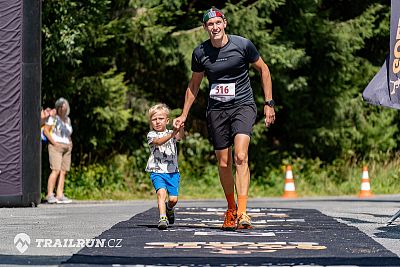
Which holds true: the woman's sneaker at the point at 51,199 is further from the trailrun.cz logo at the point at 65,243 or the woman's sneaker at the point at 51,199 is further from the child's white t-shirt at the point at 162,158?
the trailrun.cz logo at the point at 65,243

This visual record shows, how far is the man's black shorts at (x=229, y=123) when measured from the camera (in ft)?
35.8

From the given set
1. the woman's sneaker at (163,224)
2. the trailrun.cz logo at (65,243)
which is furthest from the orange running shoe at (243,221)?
the trailrun.cz logo at (65,243)

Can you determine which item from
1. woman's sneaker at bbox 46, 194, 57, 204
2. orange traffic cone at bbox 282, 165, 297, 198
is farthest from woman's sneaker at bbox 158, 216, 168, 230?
orange traffic cone at bbox 282, 165, 297, 198

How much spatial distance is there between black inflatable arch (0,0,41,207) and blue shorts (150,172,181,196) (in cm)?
508

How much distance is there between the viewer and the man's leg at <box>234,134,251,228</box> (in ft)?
35.2

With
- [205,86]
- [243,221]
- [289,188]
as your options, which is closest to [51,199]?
[289,188]

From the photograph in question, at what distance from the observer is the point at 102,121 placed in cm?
2181

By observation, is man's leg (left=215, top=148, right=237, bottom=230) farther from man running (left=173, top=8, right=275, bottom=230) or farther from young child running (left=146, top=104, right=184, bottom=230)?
young child running (left=146, top=104, right=184, bottom=230)

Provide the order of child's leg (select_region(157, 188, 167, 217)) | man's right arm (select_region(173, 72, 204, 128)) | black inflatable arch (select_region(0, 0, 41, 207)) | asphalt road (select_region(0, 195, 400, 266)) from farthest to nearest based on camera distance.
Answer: black inflatable arch (select_region(0, 0, 41, 207)), man's right arm (select_region(173, 72, 204, 128)), child's leg (select_region(157, 188, 167, 217)), asphalt road (select_region(0, 195, 400, 266))

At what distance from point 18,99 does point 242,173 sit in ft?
20.0

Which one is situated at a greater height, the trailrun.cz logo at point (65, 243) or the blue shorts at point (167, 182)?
the blue shorts at point (167, 182)

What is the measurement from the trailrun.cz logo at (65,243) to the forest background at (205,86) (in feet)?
35.5

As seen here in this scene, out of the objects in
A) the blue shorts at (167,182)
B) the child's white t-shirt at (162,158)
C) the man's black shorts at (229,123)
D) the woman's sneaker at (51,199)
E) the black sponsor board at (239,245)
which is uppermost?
the man's black shorts at (229,123)

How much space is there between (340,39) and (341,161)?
3.11 m
